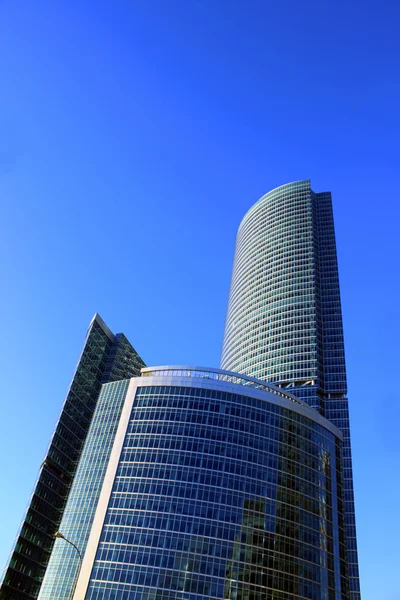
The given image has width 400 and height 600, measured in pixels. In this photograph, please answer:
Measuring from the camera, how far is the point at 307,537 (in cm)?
9962

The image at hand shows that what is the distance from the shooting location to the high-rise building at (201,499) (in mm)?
88125

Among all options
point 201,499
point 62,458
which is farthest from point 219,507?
point 62,458

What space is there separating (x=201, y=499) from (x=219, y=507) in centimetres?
354

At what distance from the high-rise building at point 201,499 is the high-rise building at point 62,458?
26785 millimetres

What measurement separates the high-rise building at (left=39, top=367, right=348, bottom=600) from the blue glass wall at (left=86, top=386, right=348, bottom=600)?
0.63ft

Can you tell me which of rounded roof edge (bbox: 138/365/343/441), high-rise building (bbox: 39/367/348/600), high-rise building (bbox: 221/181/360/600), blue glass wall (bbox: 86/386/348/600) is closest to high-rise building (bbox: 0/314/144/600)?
high-rise building (bbox: 39/367/348/600)

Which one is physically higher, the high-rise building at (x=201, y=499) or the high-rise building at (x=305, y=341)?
the high-rise building at (x=305, y=341)

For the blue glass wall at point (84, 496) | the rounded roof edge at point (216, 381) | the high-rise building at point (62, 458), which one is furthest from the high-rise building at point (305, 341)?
the blue glass wall at point (84, 496)

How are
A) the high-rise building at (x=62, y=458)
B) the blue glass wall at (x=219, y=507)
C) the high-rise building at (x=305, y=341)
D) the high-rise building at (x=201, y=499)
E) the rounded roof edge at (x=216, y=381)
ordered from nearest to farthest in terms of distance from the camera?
the blue glass wall at (x=219, y=507) → the high-rise building at (x=201, y=499) → the rounded roof edge at (x=216, y=381) → the high-rise building at (x=62, y=458) → the high-rise building at (x=305, y=341)

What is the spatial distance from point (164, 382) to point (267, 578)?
134ft

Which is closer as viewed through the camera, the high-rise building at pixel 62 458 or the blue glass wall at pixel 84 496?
the blue glass wall at pixel 84 496

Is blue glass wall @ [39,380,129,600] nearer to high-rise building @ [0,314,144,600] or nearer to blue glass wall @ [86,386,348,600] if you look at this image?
blue glass wall @ [86,386,348,600]

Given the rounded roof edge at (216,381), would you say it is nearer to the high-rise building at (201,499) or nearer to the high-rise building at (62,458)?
the high-rise building at (201,499)

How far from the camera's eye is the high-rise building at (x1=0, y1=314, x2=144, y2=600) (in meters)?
123
